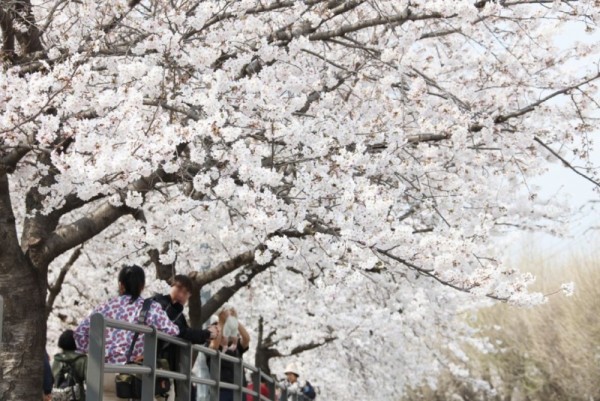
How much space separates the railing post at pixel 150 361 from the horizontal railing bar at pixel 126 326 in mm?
128

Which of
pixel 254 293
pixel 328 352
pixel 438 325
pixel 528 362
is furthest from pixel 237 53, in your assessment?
pixel 528 362

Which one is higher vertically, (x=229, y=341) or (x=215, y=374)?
(x=229, y=341)

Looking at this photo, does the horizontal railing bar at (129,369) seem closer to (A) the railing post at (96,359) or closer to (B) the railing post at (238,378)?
(A) the railing post at (96,359)

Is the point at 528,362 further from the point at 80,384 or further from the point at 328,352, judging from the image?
the point at 80,384

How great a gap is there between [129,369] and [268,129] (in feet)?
9.80

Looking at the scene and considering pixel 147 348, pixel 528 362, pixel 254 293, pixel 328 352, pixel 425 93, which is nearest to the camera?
pixel 147 348

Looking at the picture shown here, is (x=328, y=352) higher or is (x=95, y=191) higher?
(x=328, y=352)

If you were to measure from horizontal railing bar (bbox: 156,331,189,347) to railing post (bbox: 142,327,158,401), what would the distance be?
66 millimetres

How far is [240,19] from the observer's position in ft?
31.8

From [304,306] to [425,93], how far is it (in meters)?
11.4

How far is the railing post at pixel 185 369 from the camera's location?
826 centimetres

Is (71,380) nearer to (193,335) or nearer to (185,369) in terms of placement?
(185,369)

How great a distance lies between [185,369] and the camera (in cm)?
828

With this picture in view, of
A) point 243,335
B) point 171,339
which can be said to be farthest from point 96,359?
point 243,335
